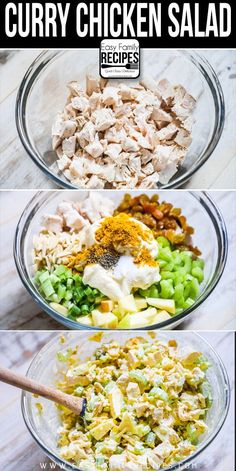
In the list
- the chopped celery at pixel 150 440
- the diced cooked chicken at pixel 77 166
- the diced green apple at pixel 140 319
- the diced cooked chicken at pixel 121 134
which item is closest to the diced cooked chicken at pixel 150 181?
the diced cooked chicken at pixel 121 134

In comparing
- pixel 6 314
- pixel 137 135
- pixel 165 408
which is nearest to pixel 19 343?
pixel 6 314

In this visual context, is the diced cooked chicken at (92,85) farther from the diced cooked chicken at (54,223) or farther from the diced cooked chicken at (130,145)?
the diced cooked chicken at (54,223)

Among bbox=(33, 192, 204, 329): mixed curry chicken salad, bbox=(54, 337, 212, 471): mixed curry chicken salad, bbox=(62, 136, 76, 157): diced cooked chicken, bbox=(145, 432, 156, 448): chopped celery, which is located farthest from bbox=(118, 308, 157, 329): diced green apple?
bbox=(62, 136, 76, 157): diced cooked chicken

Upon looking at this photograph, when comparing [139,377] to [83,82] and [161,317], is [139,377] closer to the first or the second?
[161,317]

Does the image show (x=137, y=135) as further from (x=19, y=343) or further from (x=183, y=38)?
(x=19, y=343)

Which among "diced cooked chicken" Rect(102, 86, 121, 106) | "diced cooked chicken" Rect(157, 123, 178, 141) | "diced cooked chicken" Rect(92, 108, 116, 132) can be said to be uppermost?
"diced cooked chicken" Rect(102, 86, 121, 106)

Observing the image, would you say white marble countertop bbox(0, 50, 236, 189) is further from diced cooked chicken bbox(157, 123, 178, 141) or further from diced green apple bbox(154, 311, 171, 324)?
diced green apple bbox(154, 311, 171, 324)

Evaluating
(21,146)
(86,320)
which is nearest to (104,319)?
(86,320)
